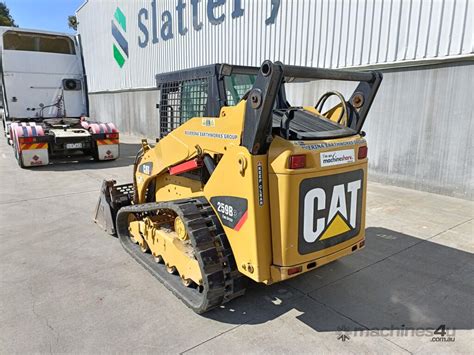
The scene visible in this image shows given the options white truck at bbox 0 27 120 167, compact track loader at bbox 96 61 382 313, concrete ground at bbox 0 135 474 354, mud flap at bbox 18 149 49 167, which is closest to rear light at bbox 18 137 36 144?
white truck at bbox 0 27 120 167

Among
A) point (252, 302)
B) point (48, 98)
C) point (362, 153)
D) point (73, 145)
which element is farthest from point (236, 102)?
point (48, 98)

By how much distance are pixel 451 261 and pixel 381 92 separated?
4.33 m

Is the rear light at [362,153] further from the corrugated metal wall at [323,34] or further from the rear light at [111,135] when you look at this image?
the rear light at [111,135]

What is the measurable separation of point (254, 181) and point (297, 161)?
33cm

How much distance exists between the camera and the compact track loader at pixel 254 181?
2.50 metres

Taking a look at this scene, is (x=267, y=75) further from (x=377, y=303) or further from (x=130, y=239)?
(x=130, y=239)

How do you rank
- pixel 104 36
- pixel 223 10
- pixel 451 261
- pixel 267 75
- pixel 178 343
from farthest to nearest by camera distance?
pixel 104 36 → pixel 223 10 → pixel 451 261 → pixel 178 343 → pixel 267 75

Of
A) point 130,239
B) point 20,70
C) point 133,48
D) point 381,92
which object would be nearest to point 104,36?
point 133,48

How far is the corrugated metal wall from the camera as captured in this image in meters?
6.16

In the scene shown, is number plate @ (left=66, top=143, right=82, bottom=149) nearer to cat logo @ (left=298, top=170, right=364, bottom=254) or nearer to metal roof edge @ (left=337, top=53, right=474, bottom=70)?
metal roof edge @ (left=337, top=53, right=474, bottom=70)

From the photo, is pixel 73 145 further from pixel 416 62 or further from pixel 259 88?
pixel 259 88

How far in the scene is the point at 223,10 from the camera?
10992 millimetres

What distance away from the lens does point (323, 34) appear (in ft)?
26.5

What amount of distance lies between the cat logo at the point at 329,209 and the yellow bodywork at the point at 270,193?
0.01m
